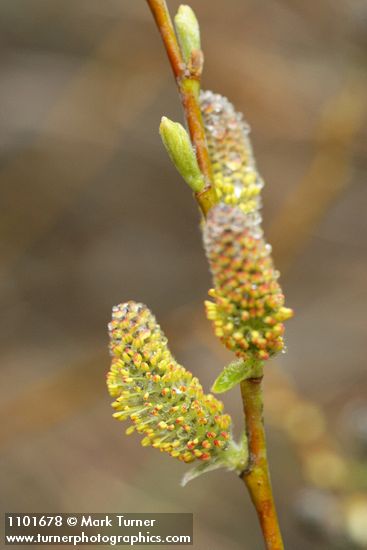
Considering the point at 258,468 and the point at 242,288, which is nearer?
the point at 242,288

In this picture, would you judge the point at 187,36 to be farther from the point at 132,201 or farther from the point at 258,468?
the point at 132,201

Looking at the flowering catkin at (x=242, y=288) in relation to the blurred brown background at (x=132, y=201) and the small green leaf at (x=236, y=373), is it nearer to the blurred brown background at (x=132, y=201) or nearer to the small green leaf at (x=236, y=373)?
the small green leaf at (x=236, y=373)

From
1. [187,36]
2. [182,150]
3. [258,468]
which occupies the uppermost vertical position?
[187,36]

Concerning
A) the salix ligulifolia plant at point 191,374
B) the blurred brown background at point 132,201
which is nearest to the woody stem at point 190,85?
the salix ligulifolia plant at point 191,374

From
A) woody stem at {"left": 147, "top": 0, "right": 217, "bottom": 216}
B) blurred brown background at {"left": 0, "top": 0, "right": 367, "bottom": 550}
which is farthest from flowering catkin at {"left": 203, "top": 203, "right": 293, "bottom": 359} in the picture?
blurred brown background at {"left": 0, "top": 0, "right": 367, "bottom": 550}

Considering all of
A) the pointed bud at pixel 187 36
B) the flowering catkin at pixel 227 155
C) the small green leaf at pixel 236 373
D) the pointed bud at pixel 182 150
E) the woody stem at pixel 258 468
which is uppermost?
the pointed bud at pixel 187 36

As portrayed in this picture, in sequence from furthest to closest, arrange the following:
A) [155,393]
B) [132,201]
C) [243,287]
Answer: [132,201] → [155,393] → [243,287]

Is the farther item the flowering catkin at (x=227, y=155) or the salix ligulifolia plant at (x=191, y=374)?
the flowering catkin at (x=227, y=155)

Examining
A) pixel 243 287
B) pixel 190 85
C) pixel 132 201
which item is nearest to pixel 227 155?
pixel 190 85

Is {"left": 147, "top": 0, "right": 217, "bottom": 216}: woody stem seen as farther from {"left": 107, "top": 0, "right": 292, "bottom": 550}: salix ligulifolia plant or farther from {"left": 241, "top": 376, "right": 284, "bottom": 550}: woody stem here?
{"left": 241, "top": 376, "right": 284, "bottom": 550}: woody stem
